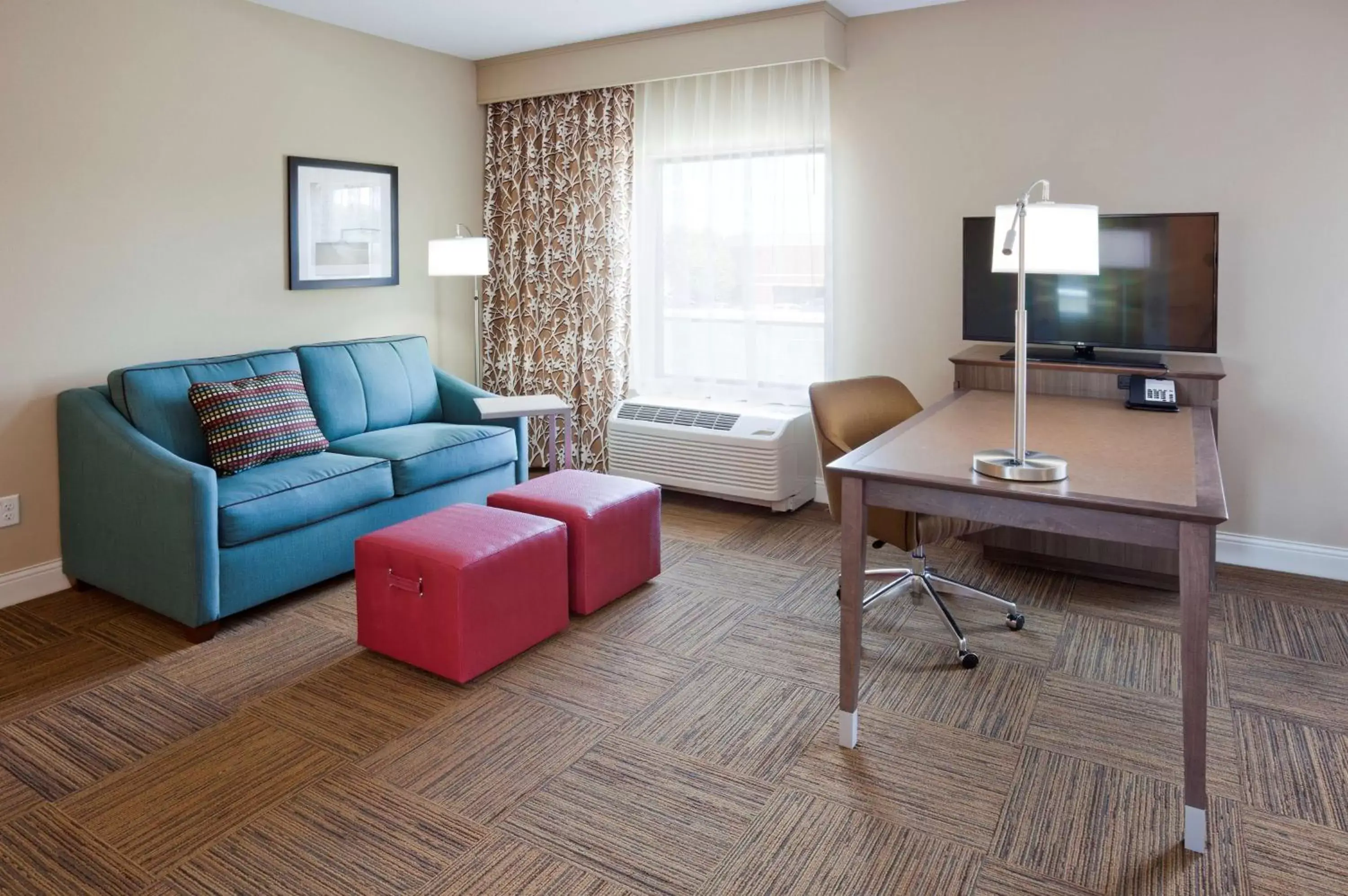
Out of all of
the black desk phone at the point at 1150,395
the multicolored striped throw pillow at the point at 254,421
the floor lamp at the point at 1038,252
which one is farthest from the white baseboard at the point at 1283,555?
the multicolored striped throw pillow at the point at 254,421

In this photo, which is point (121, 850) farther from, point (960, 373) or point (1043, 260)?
point (960, 373)

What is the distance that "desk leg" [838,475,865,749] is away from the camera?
254 cm

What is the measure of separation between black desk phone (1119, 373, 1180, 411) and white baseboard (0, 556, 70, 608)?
4.42 m

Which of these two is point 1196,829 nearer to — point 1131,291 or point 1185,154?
point 1131,291

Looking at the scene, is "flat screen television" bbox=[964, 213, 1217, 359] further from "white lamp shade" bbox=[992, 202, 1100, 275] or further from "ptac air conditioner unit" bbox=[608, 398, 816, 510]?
"white lamp shade" bbox=[992, 202, 1100, 275]

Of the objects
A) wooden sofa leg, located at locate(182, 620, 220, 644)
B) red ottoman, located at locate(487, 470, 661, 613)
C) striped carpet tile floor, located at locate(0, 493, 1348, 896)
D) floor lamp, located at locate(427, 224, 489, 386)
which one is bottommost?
striped carpet tile floor, located at locate(0, 493, 1348, 896)

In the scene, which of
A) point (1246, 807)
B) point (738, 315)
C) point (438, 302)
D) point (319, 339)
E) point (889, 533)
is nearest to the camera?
point (1246, 807)

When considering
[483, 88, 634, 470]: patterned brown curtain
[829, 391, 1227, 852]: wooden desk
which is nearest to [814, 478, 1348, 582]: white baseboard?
[829, 391, 1227, 852]: wooden desk

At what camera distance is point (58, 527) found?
3.86m

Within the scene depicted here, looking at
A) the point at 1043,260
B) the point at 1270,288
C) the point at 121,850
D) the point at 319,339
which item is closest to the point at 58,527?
the point at 319,339

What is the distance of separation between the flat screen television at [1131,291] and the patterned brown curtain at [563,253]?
2.11 m

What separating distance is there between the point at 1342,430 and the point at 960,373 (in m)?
1.55

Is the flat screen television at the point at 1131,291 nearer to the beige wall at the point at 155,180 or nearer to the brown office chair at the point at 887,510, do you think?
the brown office chair at the point at 887,510

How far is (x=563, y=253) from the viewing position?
5605 millimetres
